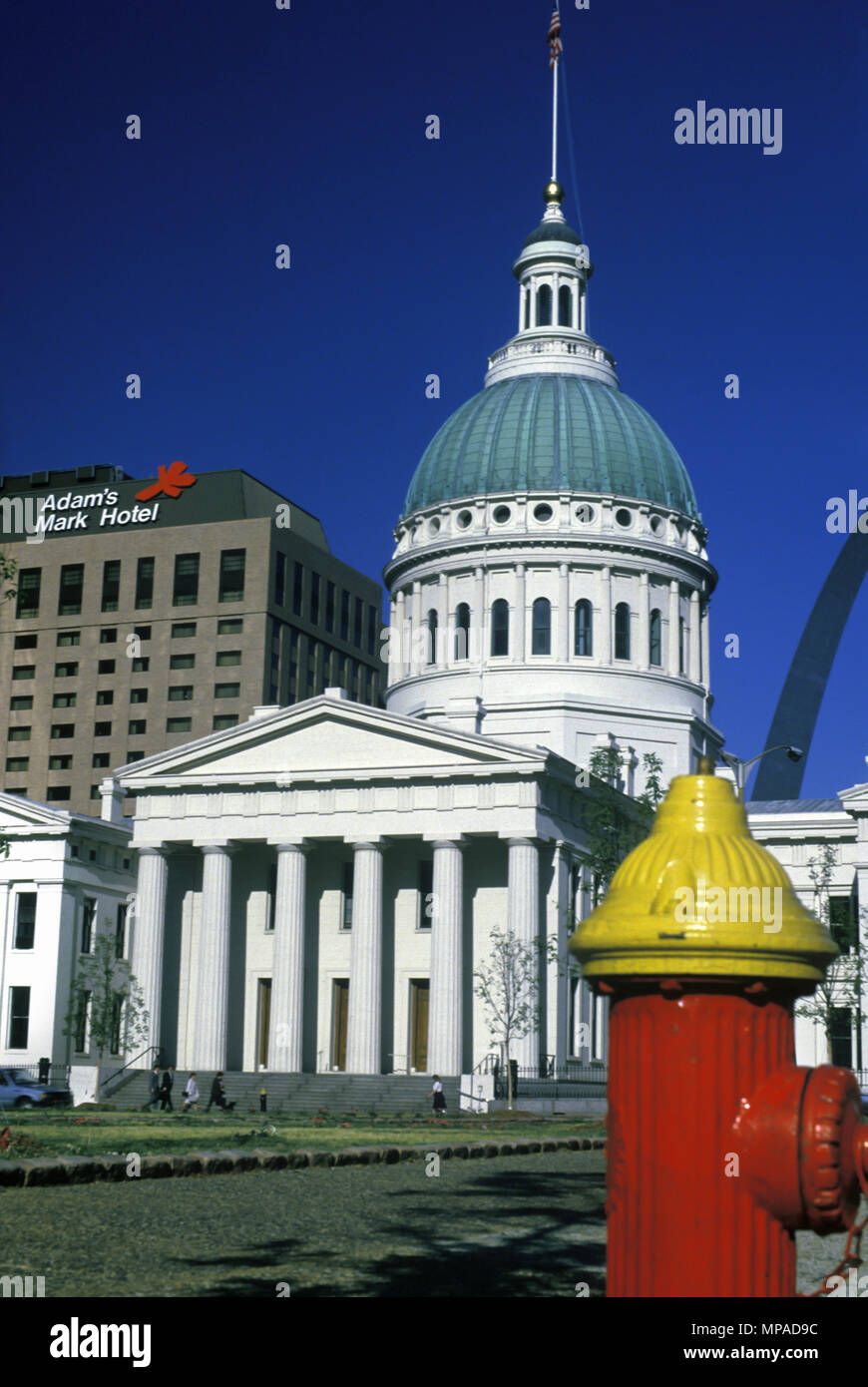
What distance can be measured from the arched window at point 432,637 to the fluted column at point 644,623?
449 inches

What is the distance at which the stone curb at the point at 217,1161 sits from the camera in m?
20.2

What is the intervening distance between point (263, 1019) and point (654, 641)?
31051mm

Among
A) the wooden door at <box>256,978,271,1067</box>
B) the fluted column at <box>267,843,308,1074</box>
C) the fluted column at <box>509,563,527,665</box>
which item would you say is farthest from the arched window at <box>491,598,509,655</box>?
the wooden door at <box>256,978,271,1067</box>

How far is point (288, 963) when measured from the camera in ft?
237

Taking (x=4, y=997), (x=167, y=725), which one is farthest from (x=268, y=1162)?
(x=167, y=725)

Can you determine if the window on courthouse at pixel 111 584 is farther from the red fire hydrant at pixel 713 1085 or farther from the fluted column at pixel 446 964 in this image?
the red fire hydrant at pixel 713 1085

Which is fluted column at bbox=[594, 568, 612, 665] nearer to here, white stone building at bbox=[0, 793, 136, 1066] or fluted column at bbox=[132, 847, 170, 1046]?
fluted column at bbox=[132, 847, 170, 1046]

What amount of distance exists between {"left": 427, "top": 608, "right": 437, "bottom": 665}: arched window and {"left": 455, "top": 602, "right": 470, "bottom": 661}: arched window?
1805 mm

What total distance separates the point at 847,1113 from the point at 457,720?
244ft

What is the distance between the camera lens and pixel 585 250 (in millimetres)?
105500

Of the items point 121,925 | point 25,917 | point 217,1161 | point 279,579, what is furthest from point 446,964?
point 279,579

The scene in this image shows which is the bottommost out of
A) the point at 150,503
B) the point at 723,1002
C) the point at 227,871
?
the point at 723,1002

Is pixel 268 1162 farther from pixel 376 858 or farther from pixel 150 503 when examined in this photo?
pixel 150 503

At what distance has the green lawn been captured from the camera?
29688 millimetres
